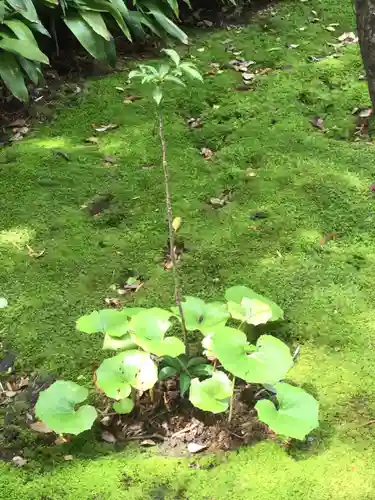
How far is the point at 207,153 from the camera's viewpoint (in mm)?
4363

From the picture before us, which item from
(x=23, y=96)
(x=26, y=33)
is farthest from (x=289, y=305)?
(x=26, y=33)

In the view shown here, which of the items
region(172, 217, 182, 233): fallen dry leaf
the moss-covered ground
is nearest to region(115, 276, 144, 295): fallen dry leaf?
the moss-covered ground

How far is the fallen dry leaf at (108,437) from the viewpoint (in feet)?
8.13

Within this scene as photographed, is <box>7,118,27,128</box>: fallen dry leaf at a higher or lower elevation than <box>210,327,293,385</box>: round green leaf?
higher

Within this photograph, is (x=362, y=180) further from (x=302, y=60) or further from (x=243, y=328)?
(x=302, y=60)

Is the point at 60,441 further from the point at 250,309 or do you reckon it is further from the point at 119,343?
the point at 250,309

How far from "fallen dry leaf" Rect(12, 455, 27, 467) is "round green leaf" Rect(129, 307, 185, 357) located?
0.64 metres

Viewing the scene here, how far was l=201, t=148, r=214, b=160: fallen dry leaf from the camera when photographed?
→ 4.33 m

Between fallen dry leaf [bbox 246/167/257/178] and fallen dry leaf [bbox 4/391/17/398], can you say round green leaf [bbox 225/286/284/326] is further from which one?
fallen dry leaf [bbox 246/167/257/178]

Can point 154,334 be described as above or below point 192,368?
above

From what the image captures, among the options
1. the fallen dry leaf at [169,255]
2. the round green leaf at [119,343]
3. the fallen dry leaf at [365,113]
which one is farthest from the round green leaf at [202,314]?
the fallen dry leaf at [365,113]

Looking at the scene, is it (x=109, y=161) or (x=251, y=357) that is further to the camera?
(x=109, y=161)

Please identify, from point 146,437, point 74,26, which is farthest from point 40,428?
point 74,26

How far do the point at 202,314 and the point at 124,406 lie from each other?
529 millimetres
